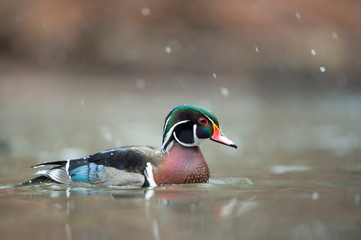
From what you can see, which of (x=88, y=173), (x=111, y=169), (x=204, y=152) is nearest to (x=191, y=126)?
(x=111, y=169)

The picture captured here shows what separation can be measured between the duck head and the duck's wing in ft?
0.98

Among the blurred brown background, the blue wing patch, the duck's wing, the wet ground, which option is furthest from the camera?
the blurred brown background

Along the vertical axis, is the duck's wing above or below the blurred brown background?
below

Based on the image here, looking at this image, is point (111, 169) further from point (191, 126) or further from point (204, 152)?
point (204, 152)

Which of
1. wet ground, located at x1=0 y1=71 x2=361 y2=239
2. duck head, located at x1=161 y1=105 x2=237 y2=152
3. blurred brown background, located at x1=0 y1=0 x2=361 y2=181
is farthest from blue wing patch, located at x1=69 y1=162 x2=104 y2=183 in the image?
blurred brown background, located at x1=0 y1=0 x2=361 y2=181

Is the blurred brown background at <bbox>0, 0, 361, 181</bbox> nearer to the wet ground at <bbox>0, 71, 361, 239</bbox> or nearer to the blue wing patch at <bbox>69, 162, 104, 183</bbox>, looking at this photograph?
the wet ground at <bbox>0, 71, 361, 239</bbox>

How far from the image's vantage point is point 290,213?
5.13 meters

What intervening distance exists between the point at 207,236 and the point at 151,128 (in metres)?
9.69

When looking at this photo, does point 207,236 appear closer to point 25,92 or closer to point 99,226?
point 99,226

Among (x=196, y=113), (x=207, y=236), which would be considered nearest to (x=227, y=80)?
(x=196, y=113)

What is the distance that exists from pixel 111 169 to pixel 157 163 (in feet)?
1.55

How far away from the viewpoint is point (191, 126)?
22.5ft

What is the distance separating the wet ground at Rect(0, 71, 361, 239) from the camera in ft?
15.4

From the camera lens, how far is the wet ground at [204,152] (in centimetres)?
471
